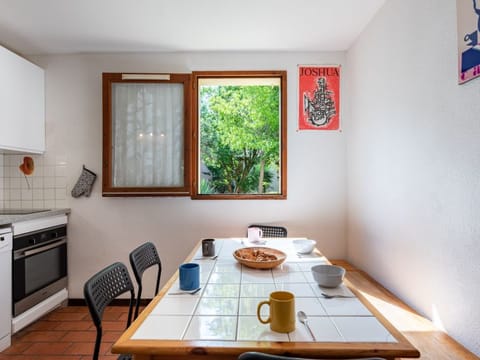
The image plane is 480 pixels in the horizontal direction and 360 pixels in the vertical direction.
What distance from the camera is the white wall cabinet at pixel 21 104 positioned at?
247 cm

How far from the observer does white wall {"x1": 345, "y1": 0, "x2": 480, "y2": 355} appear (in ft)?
4.45

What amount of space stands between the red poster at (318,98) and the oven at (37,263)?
255 centimetres

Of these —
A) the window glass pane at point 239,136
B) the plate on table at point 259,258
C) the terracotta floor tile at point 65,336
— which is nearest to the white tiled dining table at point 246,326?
the plate on table at point 259,258

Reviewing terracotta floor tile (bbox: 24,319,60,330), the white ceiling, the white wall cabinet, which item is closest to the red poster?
the white ceiling

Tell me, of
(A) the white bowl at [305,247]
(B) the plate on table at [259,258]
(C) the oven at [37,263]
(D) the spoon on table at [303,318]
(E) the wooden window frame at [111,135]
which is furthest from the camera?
(E) the wooden window frame at [111,135]

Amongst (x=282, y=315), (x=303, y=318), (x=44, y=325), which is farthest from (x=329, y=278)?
(x=44, y=325)

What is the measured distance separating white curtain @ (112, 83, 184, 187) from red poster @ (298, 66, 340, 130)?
1207 millimetres

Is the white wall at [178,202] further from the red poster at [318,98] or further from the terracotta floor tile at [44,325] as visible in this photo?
the terracotta floor tile at [44,325]

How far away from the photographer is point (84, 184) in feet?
9.64

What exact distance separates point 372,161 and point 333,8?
1.21 meters

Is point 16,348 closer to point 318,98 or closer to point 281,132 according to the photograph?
point 281,132

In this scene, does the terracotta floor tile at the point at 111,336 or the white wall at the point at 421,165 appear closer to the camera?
the white wall at the point at 421,165

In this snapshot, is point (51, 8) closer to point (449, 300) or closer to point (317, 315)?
point (317, 315)

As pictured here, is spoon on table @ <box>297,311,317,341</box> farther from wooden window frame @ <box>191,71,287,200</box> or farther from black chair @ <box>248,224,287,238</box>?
wooden window frame @ <box>191,71,287,200</box>
